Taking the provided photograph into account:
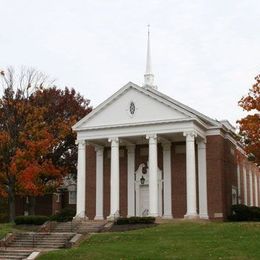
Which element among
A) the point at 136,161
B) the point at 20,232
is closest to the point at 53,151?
the point at 136,161

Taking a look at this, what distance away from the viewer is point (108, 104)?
1679 inches

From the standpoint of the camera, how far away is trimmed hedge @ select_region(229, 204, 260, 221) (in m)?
40.6

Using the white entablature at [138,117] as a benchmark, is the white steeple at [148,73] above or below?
above

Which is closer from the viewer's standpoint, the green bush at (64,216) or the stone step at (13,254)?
the stone step at (13,254)

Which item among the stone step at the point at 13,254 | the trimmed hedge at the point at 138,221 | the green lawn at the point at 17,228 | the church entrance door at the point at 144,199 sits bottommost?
the stone step at the point at 13,254

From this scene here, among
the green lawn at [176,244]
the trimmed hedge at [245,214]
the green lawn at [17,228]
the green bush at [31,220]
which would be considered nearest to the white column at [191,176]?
the trimmed hedge at [245,214]

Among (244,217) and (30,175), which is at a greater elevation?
(30,175)

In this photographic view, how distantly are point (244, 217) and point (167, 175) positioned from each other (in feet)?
22.1

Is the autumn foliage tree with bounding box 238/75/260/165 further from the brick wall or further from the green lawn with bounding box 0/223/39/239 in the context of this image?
the green lawn with bounding box 0/223/39/239

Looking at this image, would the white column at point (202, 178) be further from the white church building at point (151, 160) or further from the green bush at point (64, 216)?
the green bush at point (64, 216)

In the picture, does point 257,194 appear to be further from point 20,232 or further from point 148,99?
point 20,232

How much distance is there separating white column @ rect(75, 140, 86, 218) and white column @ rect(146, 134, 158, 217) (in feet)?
19.1

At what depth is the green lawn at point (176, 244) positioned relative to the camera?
24750 mm

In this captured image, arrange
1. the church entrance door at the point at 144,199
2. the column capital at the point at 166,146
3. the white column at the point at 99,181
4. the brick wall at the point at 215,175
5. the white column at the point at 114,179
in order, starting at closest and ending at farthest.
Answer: the white column at the point at 114,179 → the brick wall at the point at 215,175 → the column capital at the point at 166,146 → the church entrance door at the point at 144,199 → the white column at the point at 99,181
